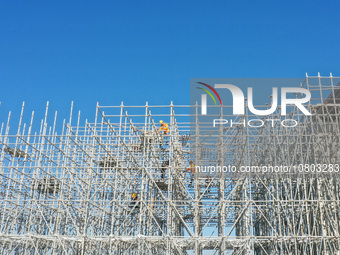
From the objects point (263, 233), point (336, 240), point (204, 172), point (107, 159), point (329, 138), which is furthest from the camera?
point (107, 159)

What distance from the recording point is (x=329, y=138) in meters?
16.9

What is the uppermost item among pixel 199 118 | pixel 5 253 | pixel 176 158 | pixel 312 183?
pixel 199 118

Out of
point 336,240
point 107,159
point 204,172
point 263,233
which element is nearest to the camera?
point 336,240

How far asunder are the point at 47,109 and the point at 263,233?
13039 millimetres

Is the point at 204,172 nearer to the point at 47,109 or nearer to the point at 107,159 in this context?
the point at 107,159

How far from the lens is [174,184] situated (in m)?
18.7

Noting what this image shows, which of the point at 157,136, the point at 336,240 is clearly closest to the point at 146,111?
the point at 157,136

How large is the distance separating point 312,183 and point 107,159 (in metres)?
10.9

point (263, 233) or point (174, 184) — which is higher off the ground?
point (174, 184)

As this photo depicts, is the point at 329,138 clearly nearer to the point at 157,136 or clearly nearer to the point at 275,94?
the point at 275,94

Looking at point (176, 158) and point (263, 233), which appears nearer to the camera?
point (176, 158)

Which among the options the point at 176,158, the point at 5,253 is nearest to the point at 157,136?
the point at 176,158

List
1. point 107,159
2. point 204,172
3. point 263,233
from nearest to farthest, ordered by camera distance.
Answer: point 204,172
point 263,233
point 107,159

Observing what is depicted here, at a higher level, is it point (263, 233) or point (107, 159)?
point (107, 159)
